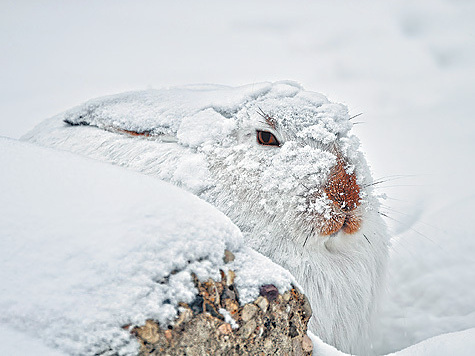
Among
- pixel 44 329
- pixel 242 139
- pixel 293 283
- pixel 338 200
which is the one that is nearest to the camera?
pixel 44 329

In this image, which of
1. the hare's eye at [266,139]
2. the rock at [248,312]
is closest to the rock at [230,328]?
the rock at [248,312]

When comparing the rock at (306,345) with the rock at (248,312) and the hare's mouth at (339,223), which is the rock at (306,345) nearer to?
the rock at (248,312)

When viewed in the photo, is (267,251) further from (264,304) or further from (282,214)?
(264,304)

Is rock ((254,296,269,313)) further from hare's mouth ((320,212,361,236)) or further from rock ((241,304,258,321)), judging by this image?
hare's mouth ((320,212,361,236))

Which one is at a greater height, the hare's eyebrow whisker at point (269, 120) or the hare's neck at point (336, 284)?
the hare's eyebrow whisker at point (269, 120)

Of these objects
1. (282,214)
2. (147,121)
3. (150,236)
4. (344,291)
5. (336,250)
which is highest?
(147,121)

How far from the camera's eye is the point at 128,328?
59 centimetres

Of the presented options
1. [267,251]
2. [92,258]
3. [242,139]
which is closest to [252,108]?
[242,139]

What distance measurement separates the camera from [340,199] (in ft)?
5.24

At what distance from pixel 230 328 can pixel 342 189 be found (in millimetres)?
1048

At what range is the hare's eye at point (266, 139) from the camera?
1.73 metres

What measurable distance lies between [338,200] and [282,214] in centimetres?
23

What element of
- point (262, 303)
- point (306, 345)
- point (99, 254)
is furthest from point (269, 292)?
point (99, 254)

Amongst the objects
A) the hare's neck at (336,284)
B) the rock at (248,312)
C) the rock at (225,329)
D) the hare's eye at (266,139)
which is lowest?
the hare's neck at (336,284)
